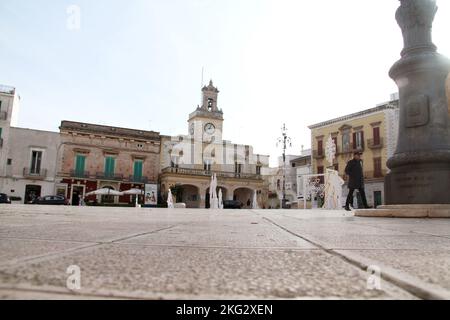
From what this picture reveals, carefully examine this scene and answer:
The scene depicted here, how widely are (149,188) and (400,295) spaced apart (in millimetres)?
33476

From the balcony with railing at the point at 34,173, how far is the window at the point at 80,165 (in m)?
2.56

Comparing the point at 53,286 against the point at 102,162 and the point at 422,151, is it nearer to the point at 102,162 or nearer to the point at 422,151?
the point at 422,151

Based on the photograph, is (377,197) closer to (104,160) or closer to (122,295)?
(104,160)

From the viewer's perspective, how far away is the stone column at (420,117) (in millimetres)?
5352

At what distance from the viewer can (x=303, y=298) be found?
0.64m

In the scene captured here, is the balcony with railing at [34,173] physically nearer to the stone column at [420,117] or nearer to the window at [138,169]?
the window at [138,169]

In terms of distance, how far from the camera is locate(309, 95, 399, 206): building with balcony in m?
28.5

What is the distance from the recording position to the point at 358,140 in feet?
102

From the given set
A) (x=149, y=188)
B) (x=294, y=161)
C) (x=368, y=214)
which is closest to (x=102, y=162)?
(x=149, y=188)

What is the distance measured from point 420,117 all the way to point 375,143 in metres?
25.5

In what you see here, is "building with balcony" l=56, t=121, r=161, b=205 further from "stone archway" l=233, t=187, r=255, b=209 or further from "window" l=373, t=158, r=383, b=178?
"window" l=373, t=158, r=383, b=178

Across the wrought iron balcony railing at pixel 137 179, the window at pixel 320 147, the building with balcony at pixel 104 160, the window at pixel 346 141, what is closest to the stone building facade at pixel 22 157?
the building with balcony at pixel 104 160

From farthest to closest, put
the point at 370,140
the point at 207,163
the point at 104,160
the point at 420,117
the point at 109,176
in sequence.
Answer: the point at 207,163 → the point at 104,160 → the point at 109,176 → the point at 370,140 → the point at 420,117

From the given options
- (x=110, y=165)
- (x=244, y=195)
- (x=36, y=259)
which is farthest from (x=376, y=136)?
(x=36, y=259)
